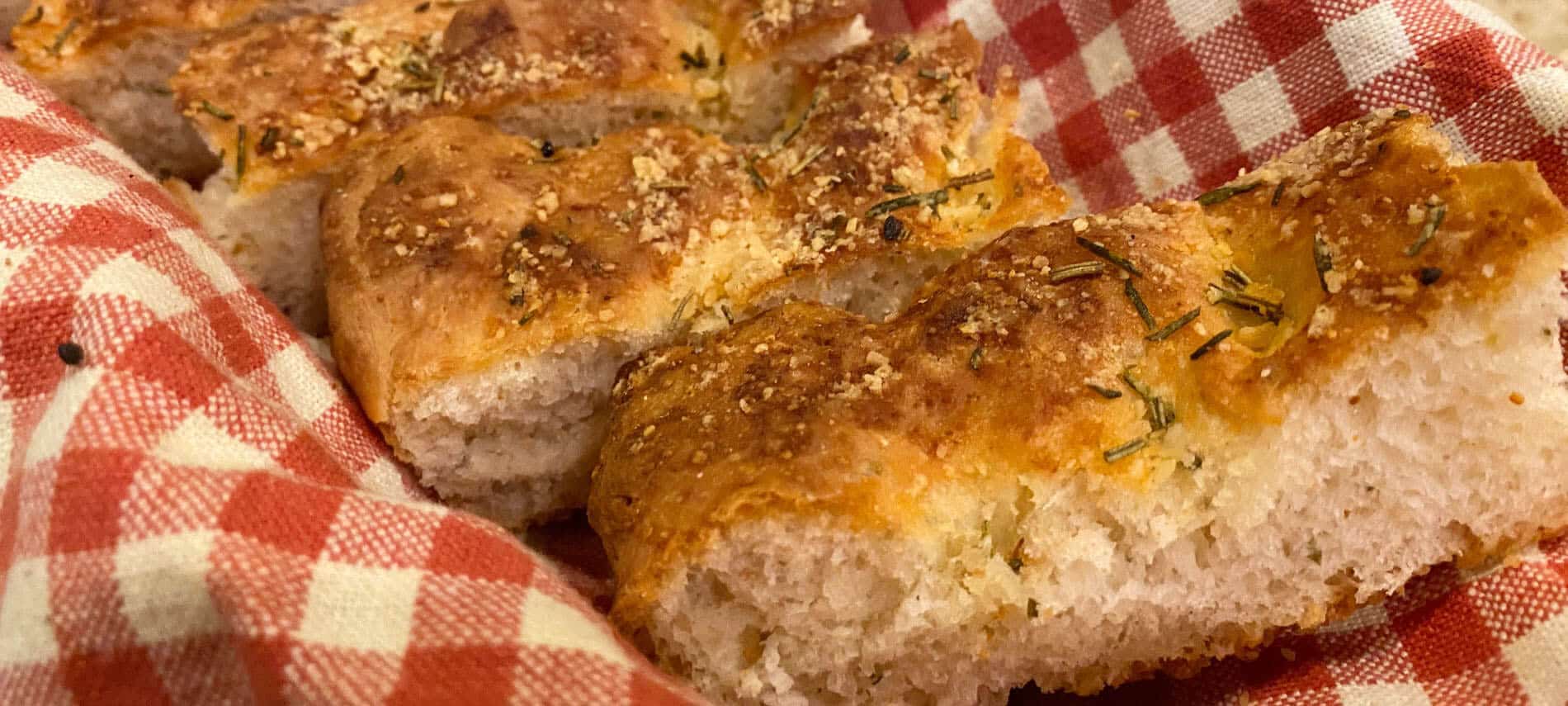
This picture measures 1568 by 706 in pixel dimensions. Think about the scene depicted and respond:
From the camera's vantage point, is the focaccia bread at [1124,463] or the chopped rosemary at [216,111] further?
the chopped rosemary at [216,111]

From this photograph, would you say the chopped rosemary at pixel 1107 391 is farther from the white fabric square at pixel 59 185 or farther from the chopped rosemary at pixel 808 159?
the white fabric square at pixel 59 185

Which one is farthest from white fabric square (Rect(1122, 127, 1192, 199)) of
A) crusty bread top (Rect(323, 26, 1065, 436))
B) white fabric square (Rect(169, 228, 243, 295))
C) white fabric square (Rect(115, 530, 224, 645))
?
white fabric square (Rect(115, 530, 224, 645))

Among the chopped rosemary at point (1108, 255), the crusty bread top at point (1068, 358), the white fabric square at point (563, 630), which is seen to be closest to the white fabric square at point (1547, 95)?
the crusty bread top at point (1068, 358)

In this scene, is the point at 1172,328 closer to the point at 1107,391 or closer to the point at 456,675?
the point at 1107,391

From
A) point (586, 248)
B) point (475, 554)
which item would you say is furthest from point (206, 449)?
point (586, 248)

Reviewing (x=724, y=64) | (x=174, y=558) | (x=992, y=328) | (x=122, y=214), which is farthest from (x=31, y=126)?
(x=992, y=328)

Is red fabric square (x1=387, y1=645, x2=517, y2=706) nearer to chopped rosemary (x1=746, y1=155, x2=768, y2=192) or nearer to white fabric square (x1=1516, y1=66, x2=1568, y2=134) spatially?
chopped rosemary (x1=746, y1=155, x2=768, y2=192)
